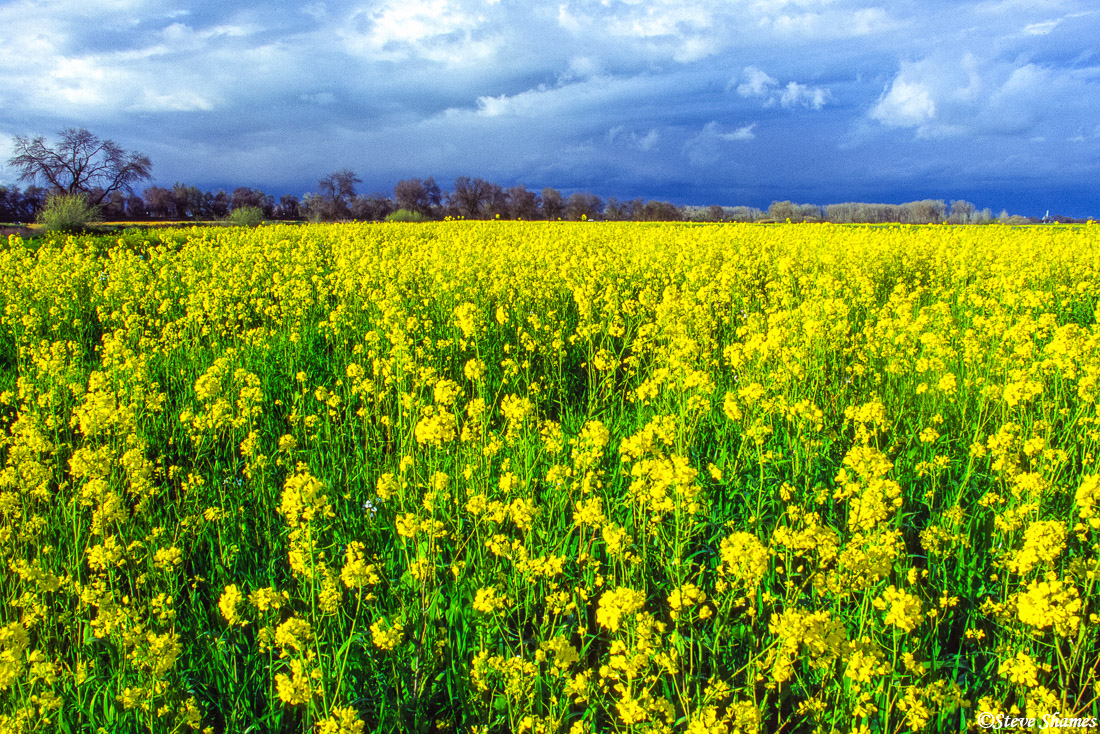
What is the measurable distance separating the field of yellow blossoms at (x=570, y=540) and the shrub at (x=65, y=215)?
78.1ft

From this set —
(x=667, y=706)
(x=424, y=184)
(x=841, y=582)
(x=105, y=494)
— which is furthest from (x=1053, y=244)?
(x=424, y=184)

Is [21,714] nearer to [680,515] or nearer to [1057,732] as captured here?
[680,515]

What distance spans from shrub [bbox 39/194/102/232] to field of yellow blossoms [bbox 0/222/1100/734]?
78.1 ft

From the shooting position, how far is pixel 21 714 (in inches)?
71.4

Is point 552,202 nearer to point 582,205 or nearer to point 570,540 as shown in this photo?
point 582,205

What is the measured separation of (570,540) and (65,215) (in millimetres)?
30509

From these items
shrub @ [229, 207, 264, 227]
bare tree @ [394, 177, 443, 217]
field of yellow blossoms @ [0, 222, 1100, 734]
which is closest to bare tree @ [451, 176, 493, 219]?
bare tree @ [394, 177, 443, 217]

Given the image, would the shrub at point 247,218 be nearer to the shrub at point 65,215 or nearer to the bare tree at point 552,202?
the shrub at point 65,215

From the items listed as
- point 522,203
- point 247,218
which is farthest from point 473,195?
point 247,218

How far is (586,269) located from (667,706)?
704cm

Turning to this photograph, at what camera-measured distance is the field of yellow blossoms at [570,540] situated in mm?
2006

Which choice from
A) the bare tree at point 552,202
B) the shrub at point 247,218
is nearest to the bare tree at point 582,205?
the bare tree at point 552,202

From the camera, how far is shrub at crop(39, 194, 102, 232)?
23880 mm

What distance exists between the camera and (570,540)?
9.76ft
